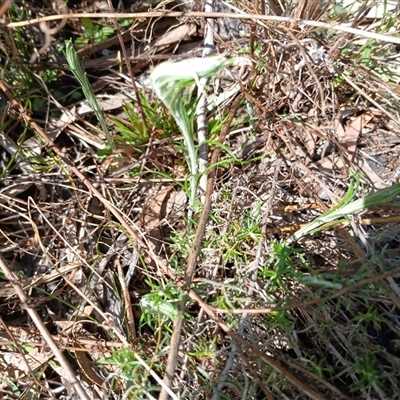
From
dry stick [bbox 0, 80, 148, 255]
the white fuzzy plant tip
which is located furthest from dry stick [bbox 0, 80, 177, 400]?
the white fuzzy plant tip

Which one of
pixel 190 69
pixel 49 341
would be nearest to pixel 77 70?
pixel 190 69

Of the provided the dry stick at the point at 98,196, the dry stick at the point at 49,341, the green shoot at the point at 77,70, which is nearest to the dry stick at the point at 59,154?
the dry stick at the point at 98,196

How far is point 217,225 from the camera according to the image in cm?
144

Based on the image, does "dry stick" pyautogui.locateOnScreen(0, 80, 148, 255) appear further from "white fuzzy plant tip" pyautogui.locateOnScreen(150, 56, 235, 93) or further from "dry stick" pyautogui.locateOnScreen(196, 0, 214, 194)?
"white fuzzy plant tip" pyautogui.locateOnScreen(150, 56, 235, 93)

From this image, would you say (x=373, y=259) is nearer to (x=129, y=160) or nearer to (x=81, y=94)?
(x=129, y=160)

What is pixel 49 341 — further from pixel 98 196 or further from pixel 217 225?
pixel 217 225

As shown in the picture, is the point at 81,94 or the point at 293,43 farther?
the point at 81,94

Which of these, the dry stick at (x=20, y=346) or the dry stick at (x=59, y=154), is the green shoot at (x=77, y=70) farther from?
the dry stick at (x=20, y=346)

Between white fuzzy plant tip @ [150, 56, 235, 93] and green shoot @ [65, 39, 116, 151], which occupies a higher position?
white fuzzy plant tip @ [150, 56, 235, 93]

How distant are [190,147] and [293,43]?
0.52 metres

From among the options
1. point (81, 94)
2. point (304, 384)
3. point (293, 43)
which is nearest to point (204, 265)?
point (304, 384)

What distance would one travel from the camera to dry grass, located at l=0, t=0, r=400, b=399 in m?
1.24

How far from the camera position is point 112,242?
1602 millimetres

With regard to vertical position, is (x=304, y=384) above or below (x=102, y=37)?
below
